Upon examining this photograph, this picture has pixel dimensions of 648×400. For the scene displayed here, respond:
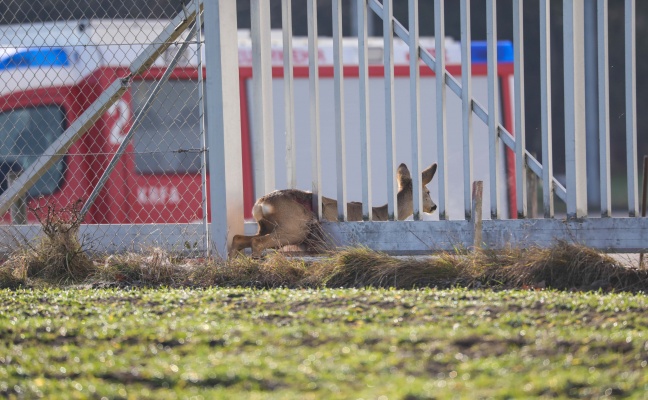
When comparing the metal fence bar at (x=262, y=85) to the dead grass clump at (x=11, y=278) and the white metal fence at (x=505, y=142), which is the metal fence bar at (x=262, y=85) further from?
the dead grass clump at (x=11, y=278)

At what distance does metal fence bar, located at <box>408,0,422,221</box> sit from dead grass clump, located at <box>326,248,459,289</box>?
0.76 m

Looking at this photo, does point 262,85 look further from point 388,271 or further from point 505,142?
point 388,271

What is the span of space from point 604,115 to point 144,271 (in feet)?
10.5

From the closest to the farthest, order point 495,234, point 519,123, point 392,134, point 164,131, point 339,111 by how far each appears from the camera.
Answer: point 495,234, point 519,123, point 392,134, point 339,111, point 164,131

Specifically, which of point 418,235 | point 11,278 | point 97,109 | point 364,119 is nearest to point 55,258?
point 11,278

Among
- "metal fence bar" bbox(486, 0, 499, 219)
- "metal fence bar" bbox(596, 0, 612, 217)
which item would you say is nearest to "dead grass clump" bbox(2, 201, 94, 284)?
"metal fence bar" bbox(486, 0, 499, 219)

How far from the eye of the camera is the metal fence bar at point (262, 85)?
25.8 feet

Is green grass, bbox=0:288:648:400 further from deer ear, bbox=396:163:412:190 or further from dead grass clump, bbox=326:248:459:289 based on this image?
deer ear, bbox=396:163:412:190

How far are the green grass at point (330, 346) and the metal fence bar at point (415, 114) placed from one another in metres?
1.71

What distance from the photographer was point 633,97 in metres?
7.01

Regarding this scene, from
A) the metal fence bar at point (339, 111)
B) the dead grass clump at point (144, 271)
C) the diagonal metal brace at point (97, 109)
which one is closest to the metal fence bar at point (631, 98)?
the metal fence bar at point (339, 111)

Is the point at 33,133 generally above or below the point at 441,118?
above

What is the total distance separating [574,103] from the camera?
7.09 meters

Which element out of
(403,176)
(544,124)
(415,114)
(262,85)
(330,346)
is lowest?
(330,346)
